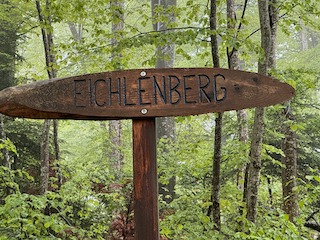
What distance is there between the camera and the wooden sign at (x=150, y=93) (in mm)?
1551

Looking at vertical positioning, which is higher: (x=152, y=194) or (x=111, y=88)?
(x=111, y=88)

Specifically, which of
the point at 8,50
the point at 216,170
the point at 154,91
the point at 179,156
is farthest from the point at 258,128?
the point at 8,50

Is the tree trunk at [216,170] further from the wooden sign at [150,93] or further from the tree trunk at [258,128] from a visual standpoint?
the wooden sign at [150,93]

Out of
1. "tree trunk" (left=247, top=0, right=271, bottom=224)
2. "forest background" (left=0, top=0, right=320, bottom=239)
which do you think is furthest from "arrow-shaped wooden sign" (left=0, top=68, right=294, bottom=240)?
"tree trunk" (left=247, top=0, right=271, bottom=224)

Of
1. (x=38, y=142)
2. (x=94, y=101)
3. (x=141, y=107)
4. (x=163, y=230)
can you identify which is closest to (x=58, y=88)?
(x=94, y=101)

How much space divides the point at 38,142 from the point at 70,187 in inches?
121

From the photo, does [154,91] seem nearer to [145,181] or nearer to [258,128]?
[145,181]

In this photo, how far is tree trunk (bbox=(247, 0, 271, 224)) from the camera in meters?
2.75

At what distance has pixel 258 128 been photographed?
2770 millimetres

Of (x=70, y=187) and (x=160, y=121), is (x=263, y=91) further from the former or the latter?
(x=160, y=121)

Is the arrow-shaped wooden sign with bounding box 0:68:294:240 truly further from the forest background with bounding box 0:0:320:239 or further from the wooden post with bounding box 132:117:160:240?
the forest background with bounding box 0:0:320:239

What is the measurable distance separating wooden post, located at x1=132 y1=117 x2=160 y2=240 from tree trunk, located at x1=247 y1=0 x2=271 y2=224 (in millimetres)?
1570

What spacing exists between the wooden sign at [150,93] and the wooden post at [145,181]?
0.11 m

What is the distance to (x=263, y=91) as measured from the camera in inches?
62.5
